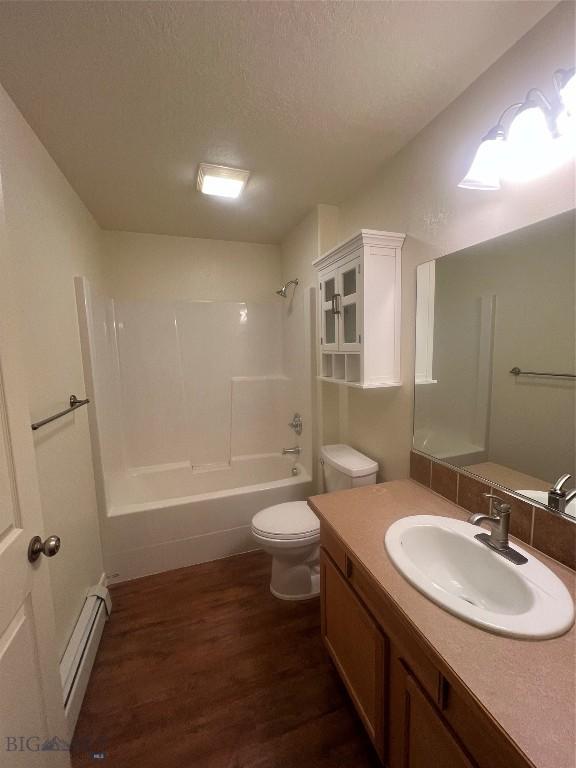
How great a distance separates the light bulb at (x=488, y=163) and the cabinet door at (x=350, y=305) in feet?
1.84

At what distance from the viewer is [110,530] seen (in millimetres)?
1964

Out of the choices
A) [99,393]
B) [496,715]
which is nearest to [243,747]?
[496,715]

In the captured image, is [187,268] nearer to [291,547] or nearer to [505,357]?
[291,547]

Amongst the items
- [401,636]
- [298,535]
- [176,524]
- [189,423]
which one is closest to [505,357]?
[401,636]

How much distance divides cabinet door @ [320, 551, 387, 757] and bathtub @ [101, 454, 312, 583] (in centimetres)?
97

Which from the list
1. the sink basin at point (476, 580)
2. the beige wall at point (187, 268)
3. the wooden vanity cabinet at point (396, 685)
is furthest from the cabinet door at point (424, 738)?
the beige wall at point (187, 268)

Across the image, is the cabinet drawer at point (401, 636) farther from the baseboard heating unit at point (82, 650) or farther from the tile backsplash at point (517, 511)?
the baseboard heating unit at point (82, 650)

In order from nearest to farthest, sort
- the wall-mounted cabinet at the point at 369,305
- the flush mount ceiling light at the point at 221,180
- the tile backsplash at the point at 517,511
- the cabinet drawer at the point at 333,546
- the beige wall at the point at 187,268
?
1. the tile backsplash at the point at 517,511
2. the cabinet drawer at the point at 333,546
3. the wall-mounted cabinet at the point at 369,305
4. the flush mount ceiling light at the point at 221,180
5. the beige wall at the point at 187,268

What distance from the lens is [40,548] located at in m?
0.83

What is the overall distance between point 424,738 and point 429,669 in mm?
204

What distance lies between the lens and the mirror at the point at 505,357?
0.94 meters

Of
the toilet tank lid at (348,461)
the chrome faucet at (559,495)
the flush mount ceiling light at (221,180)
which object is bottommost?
the toilet tank lid at (348,461)

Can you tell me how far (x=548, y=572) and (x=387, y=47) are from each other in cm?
165

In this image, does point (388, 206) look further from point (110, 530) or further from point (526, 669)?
point (110, 530)
